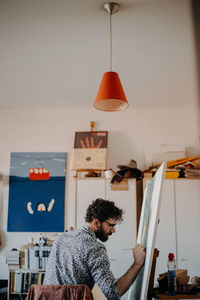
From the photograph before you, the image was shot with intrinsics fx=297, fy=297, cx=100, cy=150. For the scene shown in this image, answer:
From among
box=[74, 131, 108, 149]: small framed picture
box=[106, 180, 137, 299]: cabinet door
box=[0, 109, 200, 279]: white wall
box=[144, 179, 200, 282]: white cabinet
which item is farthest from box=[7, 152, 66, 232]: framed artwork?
box=[144, 179, 200, 282]: white cabinet

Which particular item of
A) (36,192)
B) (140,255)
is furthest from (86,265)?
(36,192)

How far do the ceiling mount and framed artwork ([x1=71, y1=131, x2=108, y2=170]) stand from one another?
7.63 ft

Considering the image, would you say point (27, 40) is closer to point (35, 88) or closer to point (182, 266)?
point (35, 88)

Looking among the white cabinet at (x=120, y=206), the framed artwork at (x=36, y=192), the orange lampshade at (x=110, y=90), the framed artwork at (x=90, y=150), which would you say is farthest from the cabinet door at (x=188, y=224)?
the orange lampshade at (x=110, y=90)

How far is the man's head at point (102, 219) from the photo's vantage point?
206 cm

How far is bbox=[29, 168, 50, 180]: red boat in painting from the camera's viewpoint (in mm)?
4613

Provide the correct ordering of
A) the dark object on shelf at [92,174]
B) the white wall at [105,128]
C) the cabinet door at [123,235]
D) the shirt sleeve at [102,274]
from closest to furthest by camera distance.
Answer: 1. the shirt sleeve at [102,274]
2. the cabinet door at [123,235]
3. the dark object on shelf at [92,174]
4. the white wall at [105,128]

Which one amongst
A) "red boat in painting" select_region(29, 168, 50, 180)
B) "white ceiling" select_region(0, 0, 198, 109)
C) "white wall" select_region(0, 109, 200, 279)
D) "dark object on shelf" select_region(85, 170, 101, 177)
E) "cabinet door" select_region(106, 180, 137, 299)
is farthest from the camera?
"white wall" select_region(0, 109, 200, 279)

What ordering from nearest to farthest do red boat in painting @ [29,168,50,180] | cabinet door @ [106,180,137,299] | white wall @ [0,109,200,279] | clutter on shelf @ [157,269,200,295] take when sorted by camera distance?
clutter on shelf @ [157,269,200,295] → cabinet door @ [106,180,137,299] → red boat in painting @ [29,168,50,180] → white wall @ [0,109,200,279]

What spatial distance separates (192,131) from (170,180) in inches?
44.0

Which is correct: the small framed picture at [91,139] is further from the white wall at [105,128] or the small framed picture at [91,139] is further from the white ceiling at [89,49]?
the white ceiling at [89,49]

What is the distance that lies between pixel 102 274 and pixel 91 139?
Answer: 120 inches

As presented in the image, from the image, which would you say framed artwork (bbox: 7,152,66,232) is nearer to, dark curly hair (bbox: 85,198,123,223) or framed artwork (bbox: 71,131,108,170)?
framed artwork (bbox: 71,131,108,170)

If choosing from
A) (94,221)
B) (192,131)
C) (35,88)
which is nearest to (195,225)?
(192,131)
